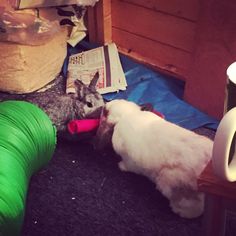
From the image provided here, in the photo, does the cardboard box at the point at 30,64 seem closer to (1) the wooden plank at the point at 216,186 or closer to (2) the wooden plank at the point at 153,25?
(2) the wooden plank at the point at 153,25

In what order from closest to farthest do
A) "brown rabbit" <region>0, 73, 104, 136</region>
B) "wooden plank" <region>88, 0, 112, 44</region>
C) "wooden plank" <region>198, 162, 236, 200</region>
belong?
"wooden plank" <region>198, 162, 236, 200</region>
"brown rabbit" <region>0, 73, 104, 136</region>
"wooden plank" <region>88, 0, 112, 44</region>

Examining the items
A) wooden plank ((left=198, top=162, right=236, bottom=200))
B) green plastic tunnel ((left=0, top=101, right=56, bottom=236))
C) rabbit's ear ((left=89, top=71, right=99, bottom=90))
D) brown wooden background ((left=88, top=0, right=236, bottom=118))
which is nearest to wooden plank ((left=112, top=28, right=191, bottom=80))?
brown wooden background ((left=88, top=0, right=236, bottom=118))

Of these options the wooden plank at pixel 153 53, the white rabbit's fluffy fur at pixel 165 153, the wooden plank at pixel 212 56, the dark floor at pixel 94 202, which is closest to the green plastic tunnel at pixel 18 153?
the dark floor at pixel 94 202

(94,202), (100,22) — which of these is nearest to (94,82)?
(100,22)

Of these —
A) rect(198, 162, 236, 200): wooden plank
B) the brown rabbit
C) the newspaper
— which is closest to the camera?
rect(198, 162, 236, 200): wooden plank

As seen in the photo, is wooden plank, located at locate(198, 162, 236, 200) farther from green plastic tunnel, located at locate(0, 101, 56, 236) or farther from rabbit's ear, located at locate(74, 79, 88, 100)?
rabbit's ear, located at locate(74, 79, 88, 100)

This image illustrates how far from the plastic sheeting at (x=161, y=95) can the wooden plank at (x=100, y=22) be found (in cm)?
13

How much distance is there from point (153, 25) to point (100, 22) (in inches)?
10.5

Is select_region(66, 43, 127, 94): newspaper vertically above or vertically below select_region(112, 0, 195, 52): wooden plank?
below

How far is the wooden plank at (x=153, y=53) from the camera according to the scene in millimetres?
1665

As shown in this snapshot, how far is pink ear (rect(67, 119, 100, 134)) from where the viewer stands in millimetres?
1359

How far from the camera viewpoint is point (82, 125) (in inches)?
53.6

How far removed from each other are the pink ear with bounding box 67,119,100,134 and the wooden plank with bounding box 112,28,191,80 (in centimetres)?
47

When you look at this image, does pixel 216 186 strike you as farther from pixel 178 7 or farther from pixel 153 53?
pixel 153 53
